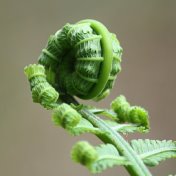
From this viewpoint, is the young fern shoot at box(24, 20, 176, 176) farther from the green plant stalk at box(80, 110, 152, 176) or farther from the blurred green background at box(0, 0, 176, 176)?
the blurred green background at box(0, 0, 176, 176)

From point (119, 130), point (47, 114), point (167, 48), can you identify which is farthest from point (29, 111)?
point (119, 130)

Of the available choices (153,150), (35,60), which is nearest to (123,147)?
(153,150)

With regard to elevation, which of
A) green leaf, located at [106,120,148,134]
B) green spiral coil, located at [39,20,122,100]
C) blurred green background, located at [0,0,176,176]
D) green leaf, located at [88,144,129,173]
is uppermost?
blurred green background, located at [0,0,176,176]

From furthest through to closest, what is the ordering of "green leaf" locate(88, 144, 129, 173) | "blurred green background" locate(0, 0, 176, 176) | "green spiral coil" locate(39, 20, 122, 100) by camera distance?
"blurred green background" locate(0, 0, 176, 176)
"green spiral coil" locate(39, 20, 122, 100)
"green leaf" locate(88, 144, 129, 173)

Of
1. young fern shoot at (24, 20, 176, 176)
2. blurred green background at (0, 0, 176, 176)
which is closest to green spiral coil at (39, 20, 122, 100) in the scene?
young fern shoot at (24, 20, 176, 176)

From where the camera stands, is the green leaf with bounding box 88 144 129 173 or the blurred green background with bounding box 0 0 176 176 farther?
the blurred green background with bounding box 0 0 176 176

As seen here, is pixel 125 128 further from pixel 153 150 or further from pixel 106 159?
pixel 106 159
